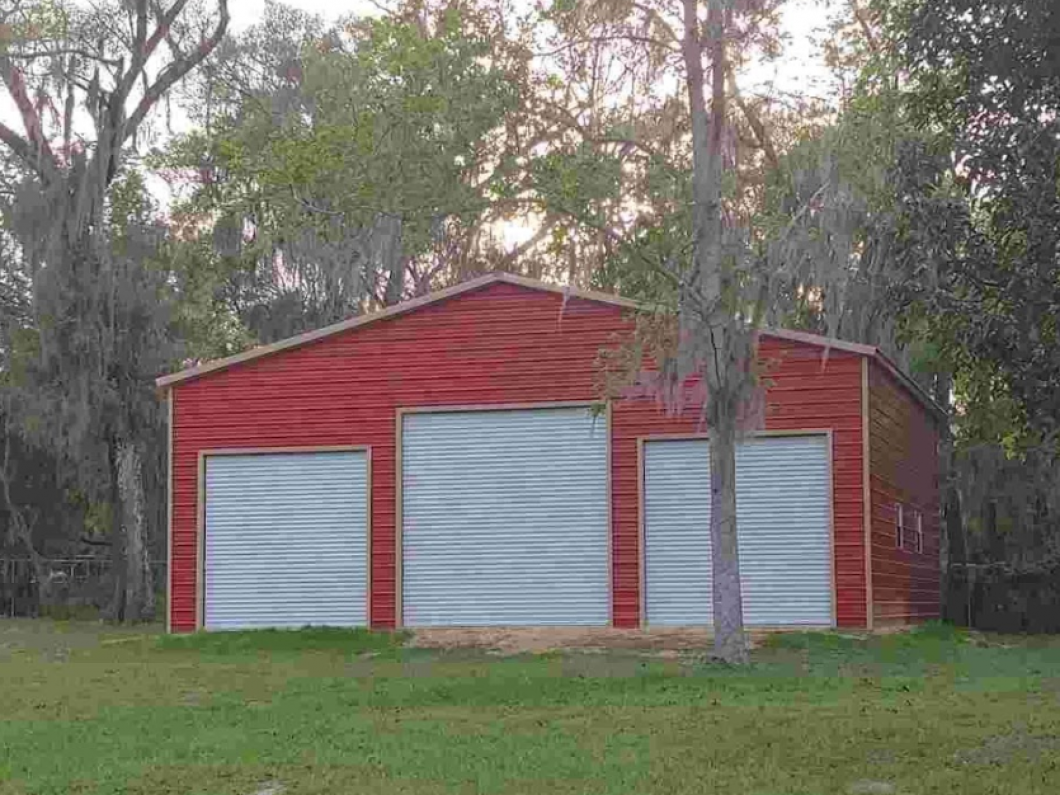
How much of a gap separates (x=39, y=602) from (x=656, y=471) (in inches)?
692

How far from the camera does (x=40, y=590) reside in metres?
32.1

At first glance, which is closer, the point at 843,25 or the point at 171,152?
the point at 843,25

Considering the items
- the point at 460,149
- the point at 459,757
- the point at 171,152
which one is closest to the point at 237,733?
the point at 459,757

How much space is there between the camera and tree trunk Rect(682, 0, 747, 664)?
1527cm

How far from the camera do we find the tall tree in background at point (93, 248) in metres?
26.7

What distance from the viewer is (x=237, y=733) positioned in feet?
35.9

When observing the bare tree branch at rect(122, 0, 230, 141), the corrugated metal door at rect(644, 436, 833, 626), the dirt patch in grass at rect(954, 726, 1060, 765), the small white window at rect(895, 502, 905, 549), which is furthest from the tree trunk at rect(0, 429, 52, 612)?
the dirt patch in grass at rect(954, 726, 1060, 765)

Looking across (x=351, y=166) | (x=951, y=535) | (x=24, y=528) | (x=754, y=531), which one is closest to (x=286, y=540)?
(x=351, y=166)

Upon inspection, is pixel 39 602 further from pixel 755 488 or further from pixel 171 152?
pixel 755 488

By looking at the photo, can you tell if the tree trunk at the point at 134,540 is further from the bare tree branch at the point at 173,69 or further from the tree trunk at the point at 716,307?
the tree trunk at the point at 716,307

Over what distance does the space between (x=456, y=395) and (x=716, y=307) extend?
585 centimetres

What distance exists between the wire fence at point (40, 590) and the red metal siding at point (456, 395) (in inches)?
480

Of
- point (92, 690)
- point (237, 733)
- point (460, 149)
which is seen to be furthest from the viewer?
point (460, 149)

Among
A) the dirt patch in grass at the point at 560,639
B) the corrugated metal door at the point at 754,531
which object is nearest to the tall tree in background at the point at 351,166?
the corrugated metal door at the point at 754,531
